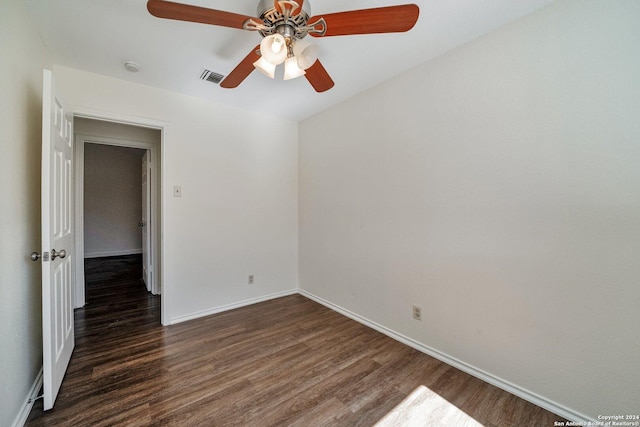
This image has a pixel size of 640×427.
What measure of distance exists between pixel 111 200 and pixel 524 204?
813 cm

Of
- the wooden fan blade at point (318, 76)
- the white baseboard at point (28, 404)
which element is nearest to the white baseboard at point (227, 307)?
the white baseboard at point (28, 404)

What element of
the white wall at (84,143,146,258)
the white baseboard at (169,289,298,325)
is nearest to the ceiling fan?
the white baseboard at (169,289,298,325)

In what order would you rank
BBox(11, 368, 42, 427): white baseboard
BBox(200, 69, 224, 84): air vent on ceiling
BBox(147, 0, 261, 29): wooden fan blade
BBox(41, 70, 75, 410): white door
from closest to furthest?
1. BBox(147, 0, 261, 29): wooden fan blade
2. BBox(11, 368, 42, 427): white baseboard
3. BBox(41, 70, 75, 410): white door
4. BBox(200, 69, 224, 84): air vent on ceiling

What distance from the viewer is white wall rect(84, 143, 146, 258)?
6.16 m

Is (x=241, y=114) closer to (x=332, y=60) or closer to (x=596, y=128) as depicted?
(x=332, y=60)

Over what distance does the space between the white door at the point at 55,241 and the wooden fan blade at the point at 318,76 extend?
1.57m

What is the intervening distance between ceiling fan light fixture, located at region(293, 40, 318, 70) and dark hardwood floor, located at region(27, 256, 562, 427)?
79.5 inches

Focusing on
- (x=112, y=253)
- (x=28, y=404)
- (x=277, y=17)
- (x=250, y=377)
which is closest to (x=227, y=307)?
(x=250, y=377)

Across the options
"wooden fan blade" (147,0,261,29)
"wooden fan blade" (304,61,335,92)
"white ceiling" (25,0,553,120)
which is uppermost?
"white ceiling" (25,0,553,120)

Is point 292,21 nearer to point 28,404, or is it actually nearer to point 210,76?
point 210,76

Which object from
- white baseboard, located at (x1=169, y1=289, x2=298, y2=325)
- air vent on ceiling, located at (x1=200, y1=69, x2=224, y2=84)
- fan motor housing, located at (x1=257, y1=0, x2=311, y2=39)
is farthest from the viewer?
white baseboard, located at (x1=169, y1=289, x2=298, y2=325)

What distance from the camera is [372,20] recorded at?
120cm

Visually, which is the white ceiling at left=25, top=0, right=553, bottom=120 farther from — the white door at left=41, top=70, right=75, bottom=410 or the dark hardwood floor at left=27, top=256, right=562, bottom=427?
the dark hardwood floor at left=27, top=256, right=562, bottom=427

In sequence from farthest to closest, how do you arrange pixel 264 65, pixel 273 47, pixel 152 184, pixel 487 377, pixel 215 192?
pixel 152 184
pixel 215 192
pixel 487 377
pixel 264 65
pixel 273 47
